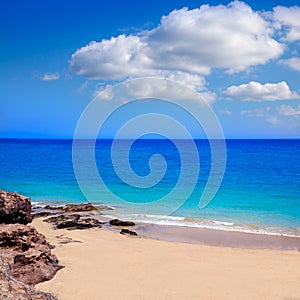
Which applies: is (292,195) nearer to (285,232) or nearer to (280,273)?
(285,232)

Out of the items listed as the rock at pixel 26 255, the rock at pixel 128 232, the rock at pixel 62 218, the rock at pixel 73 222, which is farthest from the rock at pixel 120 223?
the rock at pixel 26 255

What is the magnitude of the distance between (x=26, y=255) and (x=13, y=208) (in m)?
1.72

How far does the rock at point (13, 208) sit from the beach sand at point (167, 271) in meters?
1.87

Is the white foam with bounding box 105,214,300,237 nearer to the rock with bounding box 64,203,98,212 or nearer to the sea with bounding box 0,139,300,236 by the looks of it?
the sea with bounding box 0,139,300,236

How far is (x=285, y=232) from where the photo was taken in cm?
1838

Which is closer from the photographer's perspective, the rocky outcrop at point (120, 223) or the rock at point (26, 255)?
the rock at point (26, 255)

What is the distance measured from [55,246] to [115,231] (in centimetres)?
506

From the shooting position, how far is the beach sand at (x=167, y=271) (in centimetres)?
918

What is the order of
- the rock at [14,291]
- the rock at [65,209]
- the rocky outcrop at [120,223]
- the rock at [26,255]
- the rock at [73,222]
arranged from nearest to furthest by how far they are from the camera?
the rock at [14,291] < the rock at [26,255] < the rock at [73,222] < the rocky outcrop at [120,223] < the rock at [65,209]

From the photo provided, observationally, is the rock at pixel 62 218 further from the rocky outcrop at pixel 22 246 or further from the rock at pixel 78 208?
the rocky outcrop at pixel 22 246

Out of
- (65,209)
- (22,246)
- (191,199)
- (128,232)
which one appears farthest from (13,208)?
(191,199)

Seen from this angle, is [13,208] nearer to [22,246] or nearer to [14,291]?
[22,246]

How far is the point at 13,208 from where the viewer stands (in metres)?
10.6

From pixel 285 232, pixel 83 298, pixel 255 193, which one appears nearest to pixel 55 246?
pixel 83 298
